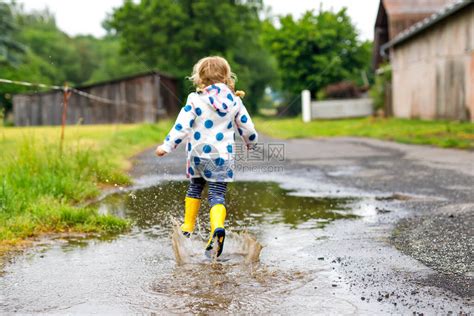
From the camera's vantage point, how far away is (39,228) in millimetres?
5613

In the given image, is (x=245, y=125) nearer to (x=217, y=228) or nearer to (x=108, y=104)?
(x=217, y=228)

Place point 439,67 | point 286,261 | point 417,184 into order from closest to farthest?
point 286,261, point 417,184, point 439,67

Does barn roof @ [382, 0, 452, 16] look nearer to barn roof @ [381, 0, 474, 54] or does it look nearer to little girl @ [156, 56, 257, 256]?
barn roof @ [381, 0, 474, 54]

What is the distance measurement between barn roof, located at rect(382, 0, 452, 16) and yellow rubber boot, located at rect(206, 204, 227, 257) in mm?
28779

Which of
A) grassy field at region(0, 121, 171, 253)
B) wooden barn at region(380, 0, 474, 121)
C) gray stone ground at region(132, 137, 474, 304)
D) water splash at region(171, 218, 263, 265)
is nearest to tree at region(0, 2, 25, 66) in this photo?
wooden barn at region(380, 0, 474, 121)

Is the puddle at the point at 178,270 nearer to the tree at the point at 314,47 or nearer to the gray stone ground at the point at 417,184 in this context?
the gray stone ground at the point at 417,184

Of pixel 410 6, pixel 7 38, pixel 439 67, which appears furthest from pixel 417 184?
pixel 7 38

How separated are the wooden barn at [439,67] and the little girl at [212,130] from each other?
1661 cm

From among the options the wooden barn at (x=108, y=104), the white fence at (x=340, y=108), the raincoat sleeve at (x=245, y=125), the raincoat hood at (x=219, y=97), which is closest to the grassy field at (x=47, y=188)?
the raincoat sleeve at (x=245, y=125)

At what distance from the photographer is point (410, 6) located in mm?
31812

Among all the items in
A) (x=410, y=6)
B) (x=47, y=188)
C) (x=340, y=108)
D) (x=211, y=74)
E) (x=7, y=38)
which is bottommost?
(x=47, y=188)

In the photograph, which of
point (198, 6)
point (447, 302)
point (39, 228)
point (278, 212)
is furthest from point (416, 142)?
point (198, 6)

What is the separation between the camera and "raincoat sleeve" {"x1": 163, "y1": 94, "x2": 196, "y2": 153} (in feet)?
15.0

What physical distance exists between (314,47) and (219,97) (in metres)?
47.2
